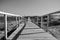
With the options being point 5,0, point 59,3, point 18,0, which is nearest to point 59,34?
point 59,3

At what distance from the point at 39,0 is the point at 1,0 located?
7668mm

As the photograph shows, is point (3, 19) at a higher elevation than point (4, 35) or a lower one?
higher

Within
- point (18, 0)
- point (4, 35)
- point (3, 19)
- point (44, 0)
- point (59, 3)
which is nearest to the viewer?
point (3, 19)

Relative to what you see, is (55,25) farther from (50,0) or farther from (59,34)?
(50,0)

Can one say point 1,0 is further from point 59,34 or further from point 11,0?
point 59,34

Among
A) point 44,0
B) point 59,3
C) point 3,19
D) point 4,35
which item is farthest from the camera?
point 44,0

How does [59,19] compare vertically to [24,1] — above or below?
below

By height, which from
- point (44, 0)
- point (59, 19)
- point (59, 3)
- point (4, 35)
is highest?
point (44, 0)

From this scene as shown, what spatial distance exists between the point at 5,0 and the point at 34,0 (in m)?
5.96

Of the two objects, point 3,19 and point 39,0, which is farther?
point 39,0

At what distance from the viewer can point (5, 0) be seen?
599 inches

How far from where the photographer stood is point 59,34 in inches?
54.2

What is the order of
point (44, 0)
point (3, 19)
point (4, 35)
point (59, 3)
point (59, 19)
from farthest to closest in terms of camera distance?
point (44, 0)
point (59, 3)
point (59, 19)
point (4, 35)
point (3, 19)

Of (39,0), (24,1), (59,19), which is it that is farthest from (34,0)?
(59,19)
